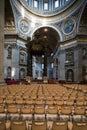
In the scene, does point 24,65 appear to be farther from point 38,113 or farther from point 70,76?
point 38,113

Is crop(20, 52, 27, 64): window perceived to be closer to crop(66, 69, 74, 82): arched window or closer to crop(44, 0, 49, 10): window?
crop(66, 69, 74, 82): arched window

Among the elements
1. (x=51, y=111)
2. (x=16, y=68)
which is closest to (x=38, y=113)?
(x=51, y=111)

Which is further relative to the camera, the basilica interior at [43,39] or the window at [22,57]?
the window at [22,57]

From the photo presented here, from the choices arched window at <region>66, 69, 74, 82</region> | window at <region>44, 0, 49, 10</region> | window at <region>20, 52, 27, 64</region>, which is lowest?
arched window at <region>66, 69, 74, 82</region>

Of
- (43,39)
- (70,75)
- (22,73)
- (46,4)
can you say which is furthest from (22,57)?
(46,4)

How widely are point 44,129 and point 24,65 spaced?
36.0 meters

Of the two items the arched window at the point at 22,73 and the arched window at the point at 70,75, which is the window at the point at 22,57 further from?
the arched window at the point at 70,75

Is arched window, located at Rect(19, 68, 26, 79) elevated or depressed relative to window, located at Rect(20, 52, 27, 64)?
depressed

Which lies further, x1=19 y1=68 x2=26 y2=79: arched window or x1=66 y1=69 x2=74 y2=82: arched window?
x1=66 y1=69 x2=74 y2=82: arched window

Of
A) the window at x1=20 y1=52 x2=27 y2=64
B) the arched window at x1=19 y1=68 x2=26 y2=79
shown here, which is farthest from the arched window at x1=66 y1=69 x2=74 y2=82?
the window at x1=20 y1=52 x2=27 y2=64

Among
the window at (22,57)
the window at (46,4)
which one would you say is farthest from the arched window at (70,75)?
the window at (46,4)

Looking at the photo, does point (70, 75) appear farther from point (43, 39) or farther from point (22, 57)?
point (43, 39)

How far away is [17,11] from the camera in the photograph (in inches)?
1495

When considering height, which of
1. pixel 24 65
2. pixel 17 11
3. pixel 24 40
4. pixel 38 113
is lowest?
pixel 38 113
